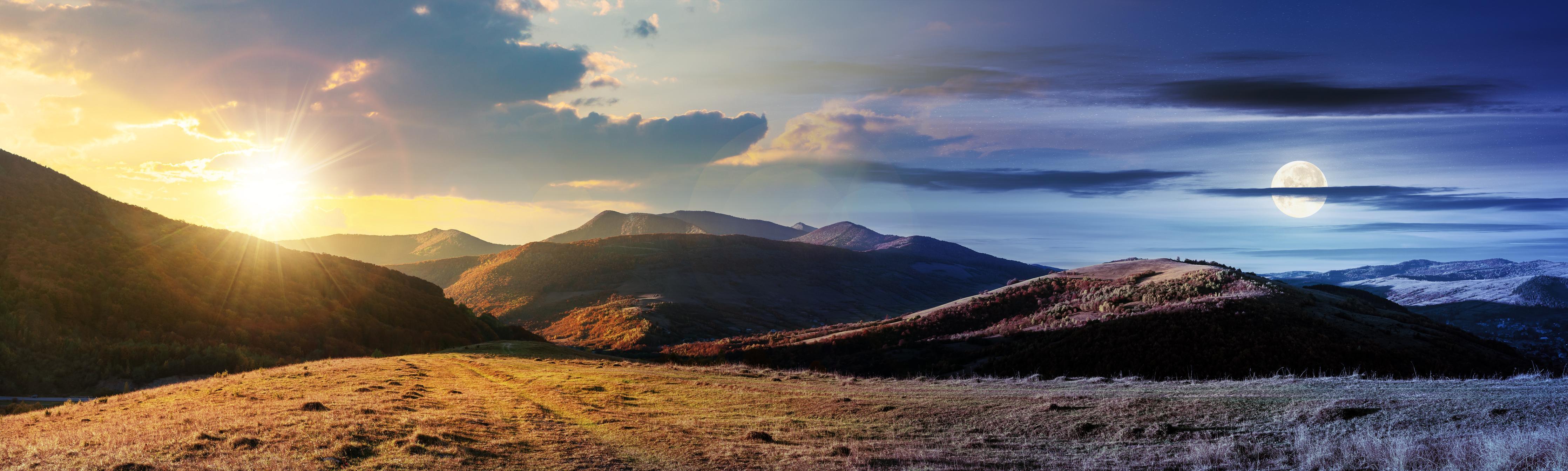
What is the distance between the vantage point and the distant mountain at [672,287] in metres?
100

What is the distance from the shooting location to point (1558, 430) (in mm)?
11680

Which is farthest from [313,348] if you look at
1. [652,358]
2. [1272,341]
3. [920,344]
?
[1272,341]

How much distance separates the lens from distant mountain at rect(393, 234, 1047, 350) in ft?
328

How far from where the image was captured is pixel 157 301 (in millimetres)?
38688

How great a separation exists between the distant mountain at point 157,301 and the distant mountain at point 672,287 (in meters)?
29.7

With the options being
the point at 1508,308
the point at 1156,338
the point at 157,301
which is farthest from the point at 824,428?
the point at 1508,308

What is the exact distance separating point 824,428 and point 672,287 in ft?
384

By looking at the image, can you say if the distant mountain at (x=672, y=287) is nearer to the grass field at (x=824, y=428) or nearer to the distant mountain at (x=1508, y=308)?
the grass field at (x=824, y=428)

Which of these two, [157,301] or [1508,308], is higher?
[157,301]

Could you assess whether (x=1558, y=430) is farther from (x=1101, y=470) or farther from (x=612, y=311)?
(x=612, y=311)

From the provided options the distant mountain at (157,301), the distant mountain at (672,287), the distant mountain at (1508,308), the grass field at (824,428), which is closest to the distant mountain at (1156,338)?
the grass field at (824,428)

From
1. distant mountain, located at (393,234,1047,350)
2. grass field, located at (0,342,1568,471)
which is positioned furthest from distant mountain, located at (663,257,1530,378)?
distant mountain, located at (393,234,1047,350)

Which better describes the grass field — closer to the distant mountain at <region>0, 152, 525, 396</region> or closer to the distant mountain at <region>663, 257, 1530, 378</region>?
the distant mountain at <region>0, 152, 525, 396</region>

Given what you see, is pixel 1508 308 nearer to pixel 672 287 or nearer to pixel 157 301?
pixel 672 287
